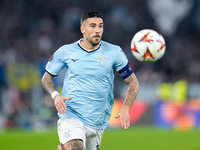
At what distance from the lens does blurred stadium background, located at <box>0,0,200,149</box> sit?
17500mm

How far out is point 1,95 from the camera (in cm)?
1830

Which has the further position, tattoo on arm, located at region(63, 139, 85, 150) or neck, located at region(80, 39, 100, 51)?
neck, located at region(80, 39, 100, 51)

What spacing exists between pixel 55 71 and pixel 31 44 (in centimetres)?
1614

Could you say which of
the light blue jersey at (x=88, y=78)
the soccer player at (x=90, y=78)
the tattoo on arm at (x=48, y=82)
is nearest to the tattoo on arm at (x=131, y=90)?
the soccer player at (x=90, y=78)

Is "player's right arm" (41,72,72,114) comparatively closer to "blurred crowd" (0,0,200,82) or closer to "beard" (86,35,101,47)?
"beard" (86,35,101,47)

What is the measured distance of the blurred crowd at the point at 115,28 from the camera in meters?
21.7

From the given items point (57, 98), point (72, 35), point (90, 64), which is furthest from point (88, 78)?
point (72, 35)

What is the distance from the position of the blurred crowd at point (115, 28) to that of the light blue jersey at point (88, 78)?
14.5m

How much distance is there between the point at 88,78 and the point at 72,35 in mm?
16990

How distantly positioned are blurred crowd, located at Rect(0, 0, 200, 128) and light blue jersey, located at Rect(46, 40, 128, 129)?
39.6ft

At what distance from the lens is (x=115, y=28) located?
23609 millimetres

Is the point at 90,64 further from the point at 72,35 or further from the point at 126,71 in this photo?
the point at 72,35

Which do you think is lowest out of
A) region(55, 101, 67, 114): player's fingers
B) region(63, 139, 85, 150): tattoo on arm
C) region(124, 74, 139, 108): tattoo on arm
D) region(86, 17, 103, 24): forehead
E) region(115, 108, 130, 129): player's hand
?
region(63, 139, 85, 150): tattoo on arm

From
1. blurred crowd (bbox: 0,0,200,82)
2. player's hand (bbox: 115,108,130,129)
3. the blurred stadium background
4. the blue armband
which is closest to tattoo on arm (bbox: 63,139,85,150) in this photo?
player's hand (bbox: 115,108,130,129)
